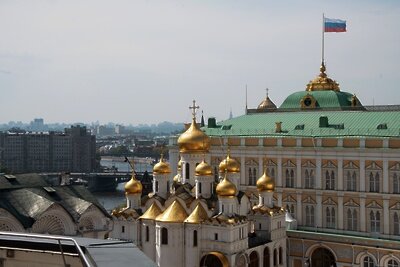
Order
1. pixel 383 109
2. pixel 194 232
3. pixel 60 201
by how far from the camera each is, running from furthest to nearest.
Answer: pixel 383 109 < pixel 60 201 < pixel 194 232

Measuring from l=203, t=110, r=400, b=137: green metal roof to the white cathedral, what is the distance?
19.6 ft

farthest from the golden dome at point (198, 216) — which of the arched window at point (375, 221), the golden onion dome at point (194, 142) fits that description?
the arched window at point (375, 221)

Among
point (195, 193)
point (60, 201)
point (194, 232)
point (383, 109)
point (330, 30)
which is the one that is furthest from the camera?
point (330, 30)

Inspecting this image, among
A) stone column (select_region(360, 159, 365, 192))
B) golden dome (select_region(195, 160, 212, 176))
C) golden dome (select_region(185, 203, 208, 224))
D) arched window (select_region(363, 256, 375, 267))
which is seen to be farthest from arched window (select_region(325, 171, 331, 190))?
golden dome (select_region(185, 203, 208, 224))

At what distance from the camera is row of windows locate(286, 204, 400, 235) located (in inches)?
1302

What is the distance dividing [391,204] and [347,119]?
21.2 feet

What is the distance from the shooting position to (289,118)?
40.5 meters

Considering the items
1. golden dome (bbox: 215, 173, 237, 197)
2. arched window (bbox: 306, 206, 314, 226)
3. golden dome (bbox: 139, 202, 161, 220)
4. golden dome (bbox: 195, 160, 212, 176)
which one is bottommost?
arched window (bbox: 306, 206, 314, 226)

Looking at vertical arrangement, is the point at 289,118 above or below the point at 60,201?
above

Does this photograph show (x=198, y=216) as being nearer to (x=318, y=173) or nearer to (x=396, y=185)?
(x=318, y=173)

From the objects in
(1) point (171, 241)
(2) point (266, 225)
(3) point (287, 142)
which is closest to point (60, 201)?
(1) point (171, 241)

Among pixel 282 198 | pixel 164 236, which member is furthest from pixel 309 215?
pixel 164 236

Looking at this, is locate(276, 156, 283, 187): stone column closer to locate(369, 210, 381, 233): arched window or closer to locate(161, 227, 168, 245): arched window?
locate(369, 210, 381, 233): arched window

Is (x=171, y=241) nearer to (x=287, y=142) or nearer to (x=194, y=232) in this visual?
(x=194, y=232)
